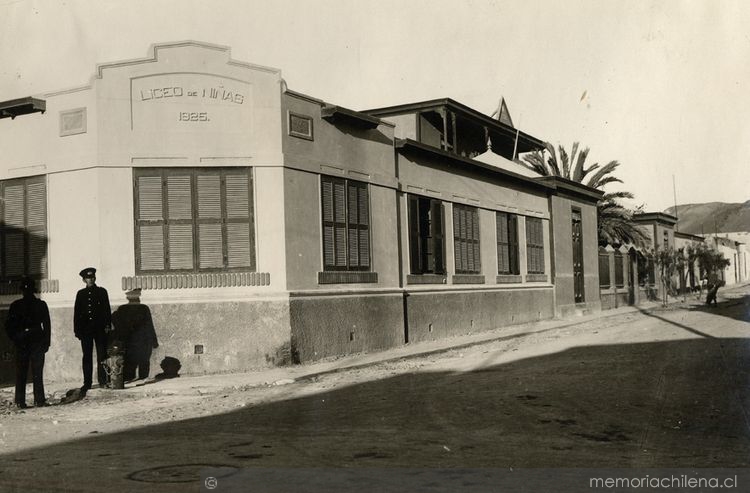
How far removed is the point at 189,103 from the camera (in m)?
13.2

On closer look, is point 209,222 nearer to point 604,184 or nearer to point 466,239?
point 466,239

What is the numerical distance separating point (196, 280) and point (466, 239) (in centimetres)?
972

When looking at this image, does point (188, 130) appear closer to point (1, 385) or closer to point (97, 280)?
point (97, 280)

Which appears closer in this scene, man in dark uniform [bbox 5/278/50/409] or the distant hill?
man in dark uniform [bbox 5/278/50/409]

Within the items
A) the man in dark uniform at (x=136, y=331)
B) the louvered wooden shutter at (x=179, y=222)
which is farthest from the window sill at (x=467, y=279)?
the man in dark uniform at (x=136, y=331)

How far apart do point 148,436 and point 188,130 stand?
6.91 m

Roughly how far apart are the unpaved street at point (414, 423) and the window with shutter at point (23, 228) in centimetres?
306

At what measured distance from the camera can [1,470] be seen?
20.0 feet

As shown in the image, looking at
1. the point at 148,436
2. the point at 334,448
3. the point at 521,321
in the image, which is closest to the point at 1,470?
the point at 148,436

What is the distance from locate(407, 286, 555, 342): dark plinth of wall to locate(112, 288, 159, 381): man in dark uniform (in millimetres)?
6549

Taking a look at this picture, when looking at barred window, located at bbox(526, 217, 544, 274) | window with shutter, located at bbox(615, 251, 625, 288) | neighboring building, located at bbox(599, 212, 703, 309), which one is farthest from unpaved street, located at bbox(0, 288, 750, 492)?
window with shutter, located at bbox(615, 251, 625, 288)

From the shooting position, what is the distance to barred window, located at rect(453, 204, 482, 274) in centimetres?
2045

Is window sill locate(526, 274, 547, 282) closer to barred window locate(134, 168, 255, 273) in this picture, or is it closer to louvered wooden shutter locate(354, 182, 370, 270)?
louvered wooden shutter locate(354, 182, 370, 270)

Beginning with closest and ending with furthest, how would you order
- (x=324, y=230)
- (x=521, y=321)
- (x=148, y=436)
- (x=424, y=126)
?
(x=148, y=436) < (x=324, y=230) < (x=424, y=126) < (x=521, y=321)
